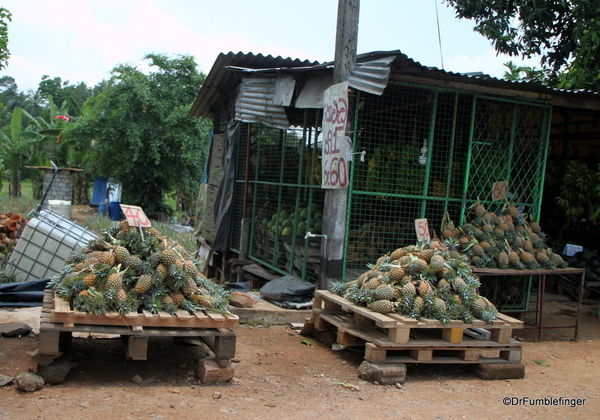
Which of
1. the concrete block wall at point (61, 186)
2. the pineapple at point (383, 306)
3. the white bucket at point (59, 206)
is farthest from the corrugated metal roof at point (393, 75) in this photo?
the concrete block wall at point (61, 186)

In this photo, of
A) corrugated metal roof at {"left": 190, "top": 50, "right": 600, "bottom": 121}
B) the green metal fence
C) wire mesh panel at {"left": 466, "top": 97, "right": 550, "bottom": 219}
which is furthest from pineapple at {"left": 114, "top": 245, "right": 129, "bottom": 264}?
wire mesh panel at {"left": 466, "top": 97, "right": 550, "bottom": 219}

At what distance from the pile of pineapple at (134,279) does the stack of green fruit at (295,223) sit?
3.14 m

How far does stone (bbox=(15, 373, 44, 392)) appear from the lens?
4199 millimetres

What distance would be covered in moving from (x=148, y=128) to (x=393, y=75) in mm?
15983

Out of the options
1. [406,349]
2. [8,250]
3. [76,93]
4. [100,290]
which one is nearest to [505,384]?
[406,349]

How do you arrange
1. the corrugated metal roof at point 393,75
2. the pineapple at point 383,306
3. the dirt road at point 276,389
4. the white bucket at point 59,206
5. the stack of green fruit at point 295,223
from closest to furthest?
the dirt road at point 276,389
the pineapple at point 383,306
the corrugated metal roof at point 393,75
the stack of green fruit at point 295,223
the white bucket at point 59,206

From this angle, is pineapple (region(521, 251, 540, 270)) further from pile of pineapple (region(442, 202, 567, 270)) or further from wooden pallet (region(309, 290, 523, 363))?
wooden pallet (region(309, 290, 523, 363))

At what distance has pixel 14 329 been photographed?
5.66 meters

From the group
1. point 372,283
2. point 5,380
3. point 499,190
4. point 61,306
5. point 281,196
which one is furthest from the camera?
point 281,196

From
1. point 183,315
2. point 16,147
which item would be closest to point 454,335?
point 183,315

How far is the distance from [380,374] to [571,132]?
864cm

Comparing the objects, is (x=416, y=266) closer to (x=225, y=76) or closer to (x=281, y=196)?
(x=281, y=196)

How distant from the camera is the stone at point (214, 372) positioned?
4.70 meters

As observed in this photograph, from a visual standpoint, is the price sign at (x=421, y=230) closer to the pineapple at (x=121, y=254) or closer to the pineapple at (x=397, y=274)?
the pineapple at (x=397, y=274)
